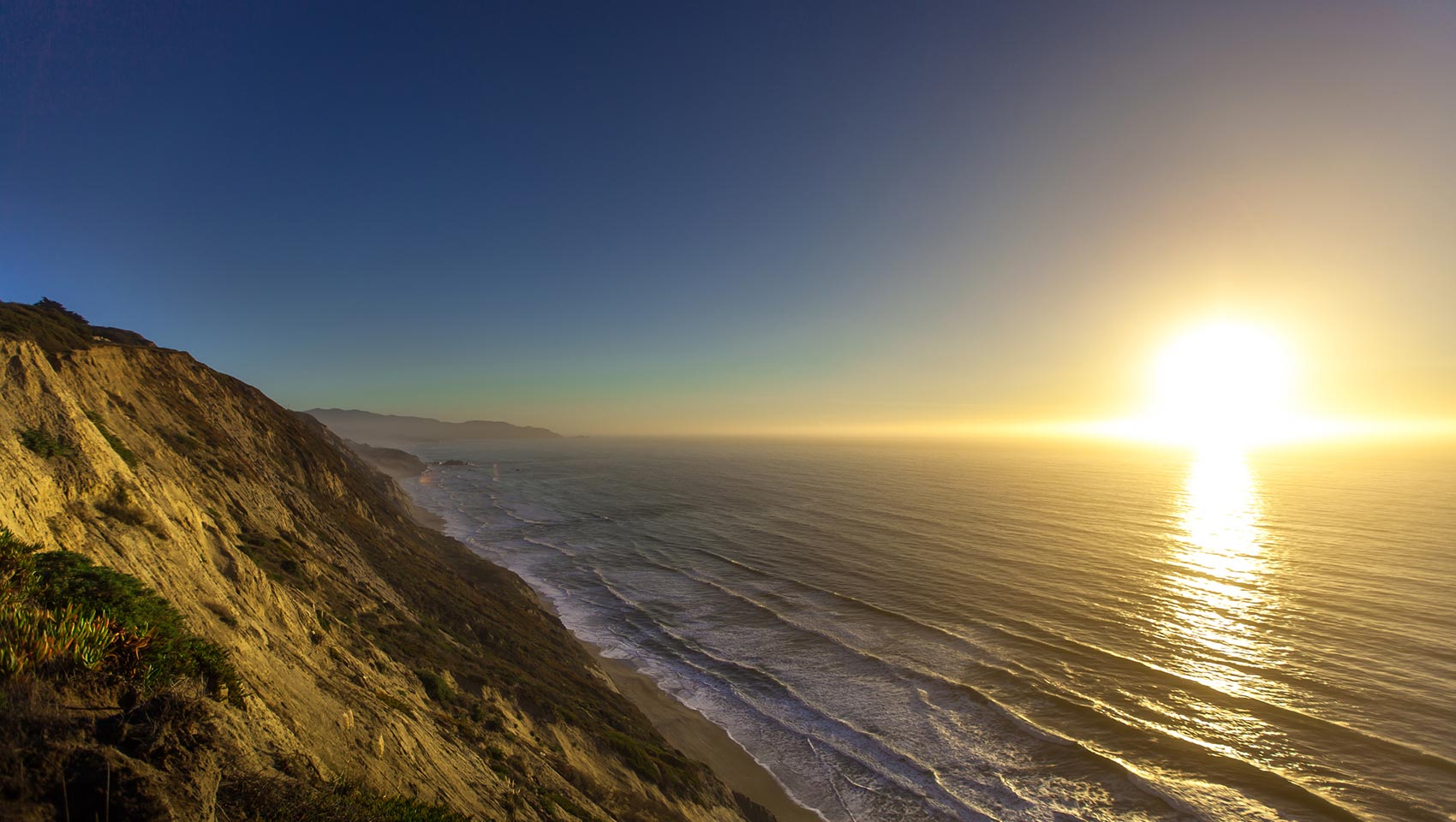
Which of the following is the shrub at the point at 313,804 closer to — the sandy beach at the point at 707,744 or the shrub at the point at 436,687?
the shrub at the point at 436,687

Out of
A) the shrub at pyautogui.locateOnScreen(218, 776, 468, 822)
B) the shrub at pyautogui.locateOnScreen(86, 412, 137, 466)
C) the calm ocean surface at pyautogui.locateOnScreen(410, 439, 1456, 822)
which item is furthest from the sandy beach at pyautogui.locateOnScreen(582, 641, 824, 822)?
the shrub at pyautogui.locateOnScreen(86, 412, 137, 466)

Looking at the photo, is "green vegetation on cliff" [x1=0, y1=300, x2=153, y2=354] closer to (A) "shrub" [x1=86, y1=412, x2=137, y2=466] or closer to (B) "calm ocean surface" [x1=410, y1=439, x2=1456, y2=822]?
(A) "shrub" [x1=86, y1=412, x2=137, y2=466]

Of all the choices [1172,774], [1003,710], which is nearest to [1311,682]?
[1172,774]

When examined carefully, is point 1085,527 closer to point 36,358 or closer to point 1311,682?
point 1311,682

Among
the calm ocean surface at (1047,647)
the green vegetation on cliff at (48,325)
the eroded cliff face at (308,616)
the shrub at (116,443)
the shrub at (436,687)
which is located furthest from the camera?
the calm ocean surface at (1047,647)

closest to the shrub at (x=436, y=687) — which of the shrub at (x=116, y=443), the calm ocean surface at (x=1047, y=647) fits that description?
the shrub at (x=116, y=443)
